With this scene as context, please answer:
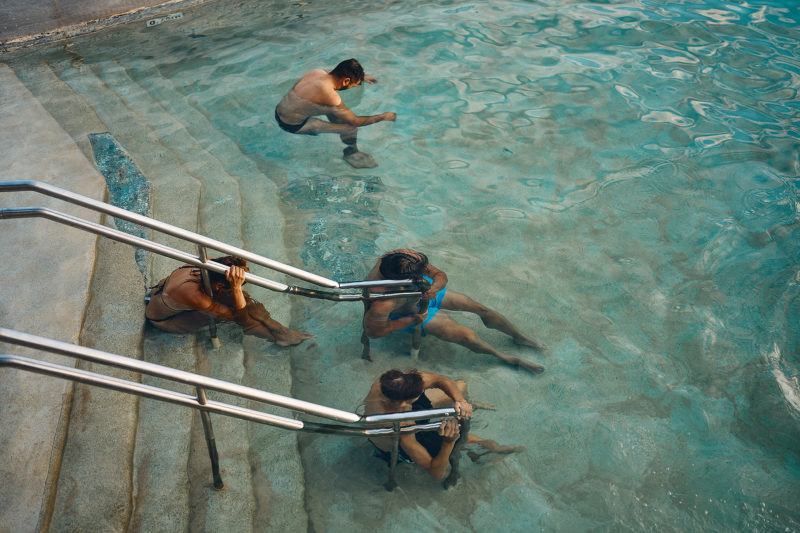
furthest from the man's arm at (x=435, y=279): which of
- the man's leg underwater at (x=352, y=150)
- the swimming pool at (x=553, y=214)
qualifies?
the man's leg underwater at (x=352, y=150)

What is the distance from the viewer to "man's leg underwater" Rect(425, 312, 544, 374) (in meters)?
4.59

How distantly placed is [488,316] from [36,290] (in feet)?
11.8

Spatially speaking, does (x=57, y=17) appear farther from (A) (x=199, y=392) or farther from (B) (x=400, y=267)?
(A) (x=199, y=392)

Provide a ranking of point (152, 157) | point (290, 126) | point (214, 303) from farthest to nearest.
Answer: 1. point (290, 126)
2. point (152, 157)
3. point (214, 303)

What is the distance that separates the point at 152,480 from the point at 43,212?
166cm

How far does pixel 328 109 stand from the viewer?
21.8 feet

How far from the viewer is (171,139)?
6.82 metres

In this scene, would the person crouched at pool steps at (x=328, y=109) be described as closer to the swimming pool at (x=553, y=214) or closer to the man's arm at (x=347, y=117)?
the man's arm at (x=347, y=117)

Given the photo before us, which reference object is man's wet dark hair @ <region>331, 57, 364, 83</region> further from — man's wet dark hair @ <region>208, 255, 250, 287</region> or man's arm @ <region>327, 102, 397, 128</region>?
man's wet dark hair @ <region>208, 255, 250, 287</region>

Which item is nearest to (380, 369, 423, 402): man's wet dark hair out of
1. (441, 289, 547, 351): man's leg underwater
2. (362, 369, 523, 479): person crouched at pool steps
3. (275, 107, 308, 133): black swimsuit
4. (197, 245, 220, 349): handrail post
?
(362, 369, 523, 479): person crouched at pool steps

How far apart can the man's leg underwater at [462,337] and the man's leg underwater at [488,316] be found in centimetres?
19

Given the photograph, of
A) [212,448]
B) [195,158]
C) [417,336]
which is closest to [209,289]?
[212,448]

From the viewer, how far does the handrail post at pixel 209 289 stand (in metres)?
3.30

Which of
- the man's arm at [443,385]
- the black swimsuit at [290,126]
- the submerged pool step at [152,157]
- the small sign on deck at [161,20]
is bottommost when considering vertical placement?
the man's arm at [443,385]
